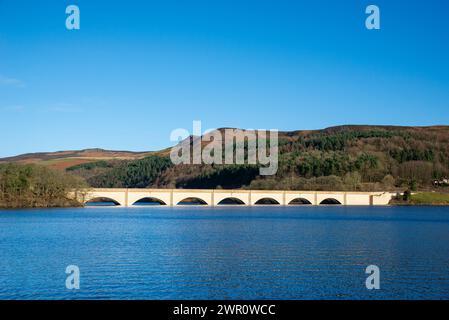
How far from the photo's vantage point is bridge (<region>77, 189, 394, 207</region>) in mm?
109625

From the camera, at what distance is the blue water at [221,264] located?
25.4 meters

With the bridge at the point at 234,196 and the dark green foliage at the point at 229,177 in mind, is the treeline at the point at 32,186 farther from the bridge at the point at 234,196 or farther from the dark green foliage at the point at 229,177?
the dark green foliage at the point at 229,177

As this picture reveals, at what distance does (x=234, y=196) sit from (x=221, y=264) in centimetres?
8943

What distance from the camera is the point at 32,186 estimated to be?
94688 mm

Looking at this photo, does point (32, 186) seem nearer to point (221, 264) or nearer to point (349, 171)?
point (221, 264)

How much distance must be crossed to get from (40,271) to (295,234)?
2669 centimetres

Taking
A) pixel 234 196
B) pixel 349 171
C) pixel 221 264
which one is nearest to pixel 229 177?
pixel 349 171

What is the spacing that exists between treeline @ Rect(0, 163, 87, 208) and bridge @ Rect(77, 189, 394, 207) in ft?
17.3

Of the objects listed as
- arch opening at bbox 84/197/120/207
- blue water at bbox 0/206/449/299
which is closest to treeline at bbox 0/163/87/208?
arch opening at bbox 84/197/120/207

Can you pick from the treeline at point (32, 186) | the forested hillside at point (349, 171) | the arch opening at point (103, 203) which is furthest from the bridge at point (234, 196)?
the forested hillside at point (349, 171)

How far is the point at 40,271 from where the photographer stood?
2986 cm

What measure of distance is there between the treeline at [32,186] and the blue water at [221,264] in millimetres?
42213
